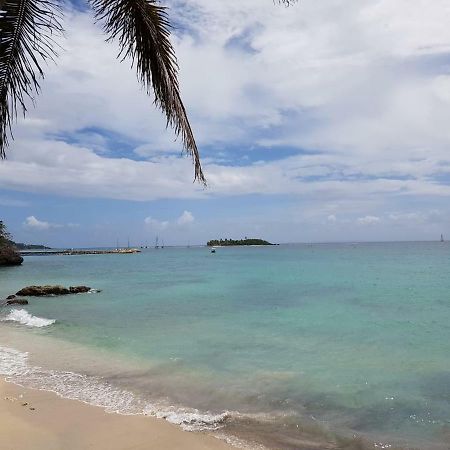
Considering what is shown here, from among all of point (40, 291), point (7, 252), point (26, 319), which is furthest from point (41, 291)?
point (7, 252)

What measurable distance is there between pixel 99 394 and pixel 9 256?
222ft

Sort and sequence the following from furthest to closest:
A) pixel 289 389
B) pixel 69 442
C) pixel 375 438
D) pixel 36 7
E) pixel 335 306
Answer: pixel 335 306 < pixel 289 389 < pixel 375 438 < pixel 69 442 < pixel 36 7

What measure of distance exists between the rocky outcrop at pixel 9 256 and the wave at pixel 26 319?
52943 mm

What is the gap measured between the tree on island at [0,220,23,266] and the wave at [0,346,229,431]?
63.3m

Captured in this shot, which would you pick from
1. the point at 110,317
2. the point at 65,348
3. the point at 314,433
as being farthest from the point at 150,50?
the point at 110,317

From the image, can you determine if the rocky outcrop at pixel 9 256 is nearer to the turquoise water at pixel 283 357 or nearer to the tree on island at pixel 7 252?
the tree on island at pixel 7 252

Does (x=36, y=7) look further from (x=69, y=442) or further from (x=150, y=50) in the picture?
(x=69, y=442)

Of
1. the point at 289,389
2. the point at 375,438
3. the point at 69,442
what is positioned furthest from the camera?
the point at 289,389

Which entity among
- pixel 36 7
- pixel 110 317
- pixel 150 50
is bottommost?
pixel 110 317

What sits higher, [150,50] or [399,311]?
[150,50]

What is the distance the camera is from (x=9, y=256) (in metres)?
67.9

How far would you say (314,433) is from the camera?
22.3ft

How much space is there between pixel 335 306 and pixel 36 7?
20.2 meters

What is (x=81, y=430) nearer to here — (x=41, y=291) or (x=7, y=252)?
(x=41, y=291)
